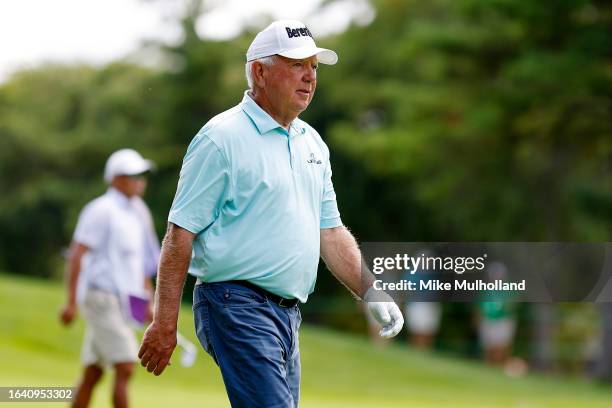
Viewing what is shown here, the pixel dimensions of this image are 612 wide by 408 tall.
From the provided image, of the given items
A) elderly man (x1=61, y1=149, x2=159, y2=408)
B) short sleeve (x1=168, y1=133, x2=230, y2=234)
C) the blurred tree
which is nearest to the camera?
short sleeve (x1=168, y1=133, x2=230, y2=234)

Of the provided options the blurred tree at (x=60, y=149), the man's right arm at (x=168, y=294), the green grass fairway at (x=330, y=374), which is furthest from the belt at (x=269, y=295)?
the blurred tree at (x=60, y=149)

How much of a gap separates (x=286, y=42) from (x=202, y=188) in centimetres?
74

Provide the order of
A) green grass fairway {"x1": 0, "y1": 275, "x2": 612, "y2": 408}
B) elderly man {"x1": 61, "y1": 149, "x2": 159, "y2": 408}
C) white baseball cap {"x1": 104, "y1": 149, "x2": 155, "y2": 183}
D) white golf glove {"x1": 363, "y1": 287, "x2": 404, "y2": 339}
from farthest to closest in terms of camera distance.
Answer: green grass fairway {"x1": 0, "y1": 275, "x2": 612, "y2": 408}, white baseball cap {"x1": 104, "y1": 149, "x2": 155, "y2": 183}, elderly man {"x1": 61, "y1": 149, "x2": 159, "y2": 408}, white golf glove {"x1": 363, "y1": 287, "x2": 404, "y2": 339}

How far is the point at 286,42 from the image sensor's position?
534 cm

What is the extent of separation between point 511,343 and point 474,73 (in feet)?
19.9

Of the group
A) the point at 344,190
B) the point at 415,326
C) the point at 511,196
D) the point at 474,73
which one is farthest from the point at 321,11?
the point at 415,326

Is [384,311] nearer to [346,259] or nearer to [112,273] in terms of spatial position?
[346,259]

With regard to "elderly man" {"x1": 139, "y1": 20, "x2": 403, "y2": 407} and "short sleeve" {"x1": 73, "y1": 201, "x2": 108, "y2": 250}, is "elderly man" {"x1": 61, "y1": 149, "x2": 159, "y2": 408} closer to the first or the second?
"short sleeve" {"x1": 73, "y1": 201, "x2": 108, "y2": 250}

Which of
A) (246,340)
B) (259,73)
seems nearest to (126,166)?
(259,73)

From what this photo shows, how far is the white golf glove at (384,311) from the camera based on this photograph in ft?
18.2

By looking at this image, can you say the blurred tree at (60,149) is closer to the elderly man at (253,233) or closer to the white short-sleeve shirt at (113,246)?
the white short-sleeve shirt at (113,246)

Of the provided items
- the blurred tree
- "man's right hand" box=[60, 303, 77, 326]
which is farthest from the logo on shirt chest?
the blurred tree

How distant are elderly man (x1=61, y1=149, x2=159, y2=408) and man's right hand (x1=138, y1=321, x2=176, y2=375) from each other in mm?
4631

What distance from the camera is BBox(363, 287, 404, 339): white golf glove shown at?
555 cm
